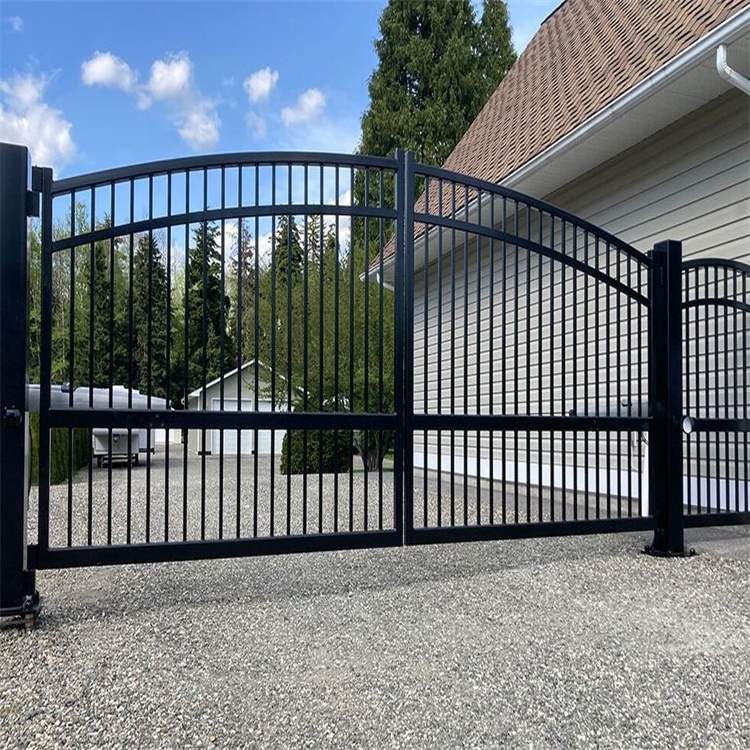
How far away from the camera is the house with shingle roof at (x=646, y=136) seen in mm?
4152

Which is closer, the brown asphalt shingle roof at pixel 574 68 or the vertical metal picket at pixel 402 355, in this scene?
the vertical metal picket at pixel 402 355

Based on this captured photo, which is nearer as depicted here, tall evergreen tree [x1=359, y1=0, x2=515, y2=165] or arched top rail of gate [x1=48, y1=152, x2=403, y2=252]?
arched top rail of gate [x1=48, y1=152, x2=403, y2=252]

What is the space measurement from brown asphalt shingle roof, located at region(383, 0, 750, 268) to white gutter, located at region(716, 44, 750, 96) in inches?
8.3

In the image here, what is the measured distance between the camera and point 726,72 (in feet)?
12.8

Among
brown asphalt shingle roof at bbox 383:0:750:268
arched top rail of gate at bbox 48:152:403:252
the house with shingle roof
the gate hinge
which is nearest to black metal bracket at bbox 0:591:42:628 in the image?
arched top rail of gate at bbox 48:152:403:252

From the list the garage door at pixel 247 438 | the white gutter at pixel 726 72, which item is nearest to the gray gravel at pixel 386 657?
the white gutter at pixel 726 72

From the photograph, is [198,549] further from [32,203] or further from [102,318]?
[102,318]

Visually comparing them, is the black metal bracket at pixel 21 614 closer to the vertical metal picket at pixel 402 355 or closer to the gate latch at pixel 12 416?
the gate latch at pixel 12 416

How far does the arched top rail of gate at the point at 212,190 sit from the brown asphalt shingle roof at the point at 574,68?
1.34 m

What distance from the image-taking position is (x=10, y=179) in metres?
2.55

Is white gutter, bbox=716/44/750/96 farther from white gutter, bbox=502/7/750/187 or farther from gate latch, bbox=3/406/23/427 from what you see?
gate latch, bbox=3/406/23/427

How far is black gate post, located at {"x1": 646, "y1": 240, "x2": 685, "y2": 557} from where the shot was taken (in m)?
3.67

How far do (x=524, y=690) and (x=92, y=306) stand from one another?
2332 mm

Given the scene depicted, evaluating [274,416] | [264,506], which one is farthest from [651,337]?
[264,506]
